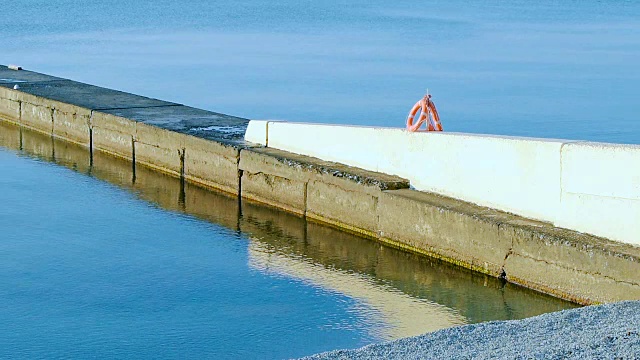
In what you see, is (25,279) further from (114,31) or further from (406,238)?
(114,31)

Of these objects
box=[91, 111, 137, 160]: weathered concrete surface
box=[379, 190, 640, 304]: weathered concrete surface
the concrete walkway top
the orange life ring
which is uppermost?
the orange life ring

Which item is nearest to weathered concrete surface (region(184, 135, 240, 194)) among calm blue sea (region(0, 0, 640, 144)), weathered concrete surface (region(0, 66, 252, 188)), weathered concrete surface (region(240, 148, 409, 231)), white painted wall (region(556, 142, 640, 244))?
weathered concrete surface (region(0, 66, 252, 188))

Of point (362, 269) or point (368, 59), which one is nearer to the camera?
point (362, 269)

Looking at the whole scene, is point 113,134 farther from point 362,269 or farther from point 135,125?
point 362,269

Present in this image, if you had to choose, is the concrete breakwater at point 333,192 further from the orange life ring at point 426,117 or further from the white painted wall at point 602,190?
the orange life ring at point 426,117

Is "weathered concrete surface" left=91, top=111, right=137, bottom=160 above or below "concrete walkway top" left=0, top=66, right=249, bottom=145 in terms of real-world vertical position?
below

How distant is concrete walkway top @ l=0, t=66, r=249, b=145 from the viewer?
10055 mm

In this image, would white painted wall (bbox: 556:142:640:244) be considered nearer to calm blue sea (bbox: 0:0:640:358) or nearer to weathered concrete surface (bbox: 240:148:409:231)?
calm blue sea (bbox: 0:0:640:358)

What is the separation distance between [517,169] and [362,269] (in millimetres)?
1214

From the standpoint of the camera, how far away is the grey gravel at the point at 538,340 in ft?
15.6

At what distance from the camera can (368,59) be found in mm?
17547

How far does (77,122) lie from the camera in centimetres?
1167

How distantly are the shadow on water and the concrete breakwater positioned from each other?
0.27 feet

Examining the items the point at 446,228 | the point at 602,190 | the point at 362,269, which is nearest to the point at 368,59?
the point at 362,269
